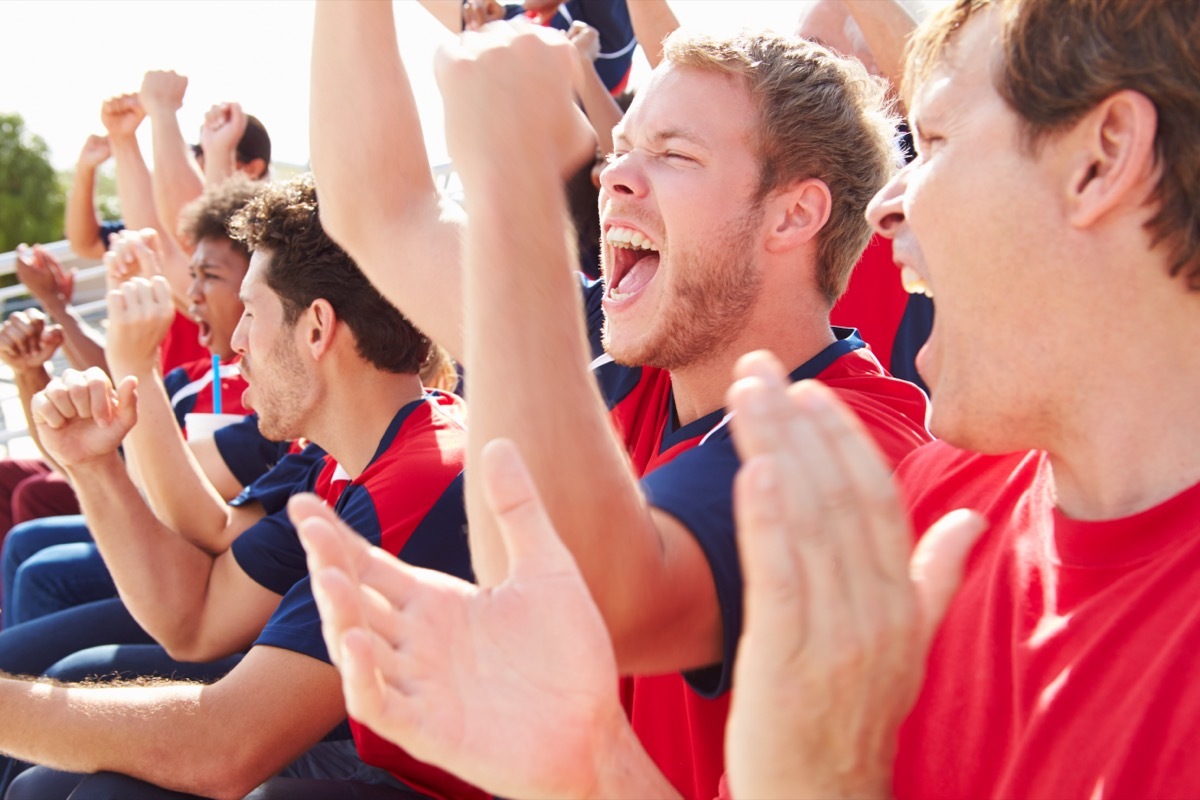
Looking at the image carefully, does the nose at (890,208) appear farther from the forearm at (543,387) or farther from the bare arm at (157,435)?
the bare arm at (157,435)

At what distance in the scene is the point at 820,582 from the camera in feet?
2.40

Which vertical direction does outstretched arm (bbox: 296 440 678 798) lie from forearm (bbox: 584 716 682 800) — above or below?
above

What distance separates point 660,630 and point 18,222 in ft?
82.6

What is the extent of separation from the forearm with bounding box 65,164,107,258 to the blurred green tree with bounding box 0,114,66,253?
19868 mm

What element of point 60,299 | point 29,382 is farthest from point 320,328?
point 60,299

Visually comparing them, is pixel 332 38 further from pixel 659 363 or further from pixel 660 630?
pixel 660 630

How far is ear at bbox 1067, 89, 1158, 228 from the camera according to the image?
943mm

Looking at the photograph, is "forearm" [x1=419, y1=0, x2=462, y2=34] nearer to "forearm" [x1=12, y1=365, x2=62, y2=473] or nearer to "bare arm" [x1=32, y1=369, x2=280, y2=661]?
"bare arm" [x1=32, y1=369, x2=280, y2=661]

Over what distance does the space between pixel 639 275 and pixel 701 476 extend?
60 centimetres

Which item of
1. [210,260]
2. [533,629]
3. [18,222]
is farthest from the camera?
[18,222]

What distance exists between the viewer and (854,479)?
2.36ft

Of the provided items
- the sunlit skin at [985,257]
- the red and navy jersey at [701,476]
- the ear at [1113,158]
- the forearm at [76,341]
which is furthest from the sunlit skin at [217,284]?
the ear at [1113,158]

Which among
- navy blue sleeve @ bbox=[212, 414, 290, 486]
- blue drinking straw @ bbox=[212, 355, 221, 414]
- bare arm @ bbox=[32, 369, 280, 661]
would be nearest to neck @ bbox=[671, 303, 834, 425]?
bare arm @ bbox=[32, 369, 280, 661]

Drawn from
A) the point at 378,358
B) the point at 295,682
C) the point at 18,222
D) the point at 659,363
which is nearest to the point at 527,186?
the point at 659,363
